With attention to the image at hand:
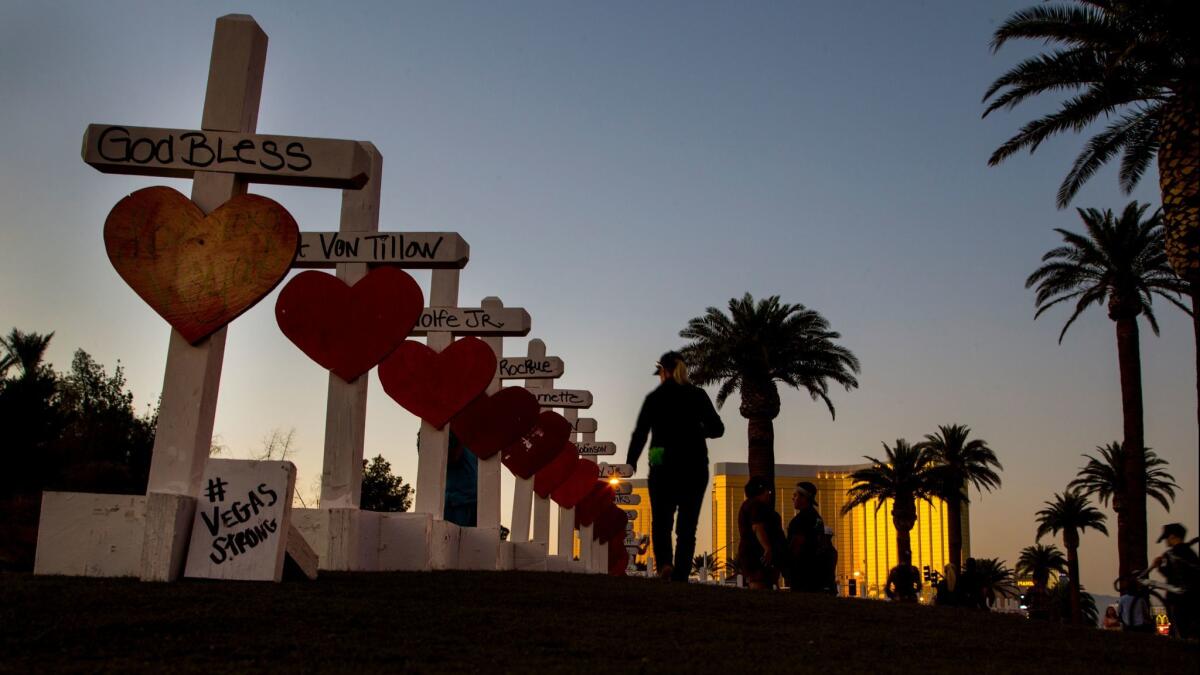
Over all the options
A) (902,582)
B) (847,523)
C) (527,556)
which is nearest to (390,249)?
(902,582)

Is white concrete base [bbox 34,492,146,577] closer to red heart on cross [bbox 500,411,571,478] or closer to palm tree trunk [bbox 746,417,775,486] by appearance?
red heart on cross [bbox 500,411,571,478]

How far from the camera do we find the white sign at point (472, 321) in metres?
14.7

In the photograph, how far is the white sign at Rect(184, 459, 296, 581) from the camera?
7363 mm

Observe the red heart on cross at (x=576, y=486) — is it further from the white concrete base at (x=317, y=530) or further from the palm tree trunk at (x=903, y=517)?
the palm tree trunk at (x=903, y=517)

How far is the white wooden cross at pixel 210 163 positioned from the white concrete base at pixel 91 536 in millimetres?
282

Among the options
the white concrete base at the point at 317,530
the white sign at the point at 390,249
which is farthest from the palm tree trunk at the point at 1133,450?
the white concrete base at the point at 317,530

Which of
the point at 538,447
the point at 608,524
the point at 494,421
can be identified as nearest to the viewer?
the point at 494,421

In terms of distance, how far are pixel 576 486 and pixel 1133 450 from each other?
488 inches

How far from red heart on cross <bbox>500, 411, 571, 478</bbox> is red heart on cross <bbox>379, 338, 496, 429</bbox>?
22.0 ft

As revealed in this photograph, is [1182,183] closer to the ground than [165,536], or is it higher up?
higher up

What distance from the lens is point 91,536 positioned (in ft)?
24.5

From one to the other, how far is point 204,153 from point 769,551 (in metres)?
6.49

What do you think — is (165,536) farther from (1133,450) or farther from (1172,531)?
(1133,450)

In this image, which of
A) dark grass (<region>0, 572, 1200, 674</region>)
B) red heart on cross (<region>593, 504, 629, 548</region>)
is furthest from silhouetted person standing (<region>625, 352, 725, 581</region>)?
red heart on cross (<region>593, 504, 629, 548</region>)
